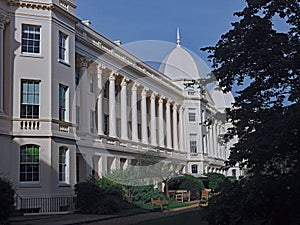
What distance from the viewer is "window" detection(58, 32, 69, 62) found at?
94.1 feet

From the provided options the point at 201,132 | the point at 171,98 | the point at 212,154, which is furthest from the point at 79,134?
the point at 212,154

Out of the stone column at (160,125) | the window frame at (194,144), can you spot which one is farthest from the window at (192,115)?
the stone column at (160,125)

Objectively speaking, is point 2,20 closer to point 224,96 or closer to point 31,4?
point 31,4

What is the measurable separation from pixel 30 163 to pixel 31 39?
712 centimetres

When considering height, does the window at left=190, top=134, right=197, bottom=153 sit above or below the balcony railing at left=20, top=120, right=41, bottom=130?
above

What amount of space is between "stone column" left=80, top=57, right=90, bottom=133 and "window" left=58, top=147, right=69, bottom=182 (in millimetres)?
4613

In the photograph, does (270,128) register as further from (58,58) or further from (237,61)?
(58,58)

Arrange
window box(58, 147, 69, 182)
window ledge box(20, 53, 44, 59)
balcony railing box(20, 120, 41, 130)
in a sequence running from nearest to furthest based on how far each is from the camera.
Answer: balcony railing box(20, 120, 41, 130), window ledge box(20, 53, 44, 59), window box(58, 147, 69, 182)

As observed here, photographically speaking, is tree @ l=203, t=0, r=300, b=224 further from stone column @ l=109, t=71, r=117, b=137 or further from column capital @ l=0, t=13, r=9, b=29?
stone column @ l=109, t=71, r=117, b=137

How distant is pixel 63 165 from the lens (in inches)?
1101

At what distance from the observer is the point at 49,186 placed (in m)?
26.1

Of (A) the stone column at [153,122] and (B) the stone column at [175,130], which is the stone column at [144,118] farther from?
(B) the stone column at [175,130]

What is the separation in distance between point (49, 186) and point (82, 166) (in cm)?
678

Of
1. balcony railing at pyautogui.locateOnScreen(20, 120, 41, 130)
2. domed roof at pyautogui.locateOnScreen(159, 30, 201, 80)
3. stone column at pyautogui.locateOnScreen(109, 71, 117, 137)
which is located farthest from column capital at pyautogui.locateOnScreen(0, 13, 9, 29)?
domed roof at pyautogui.locateOnScreen(159, 30, 201, 80)
